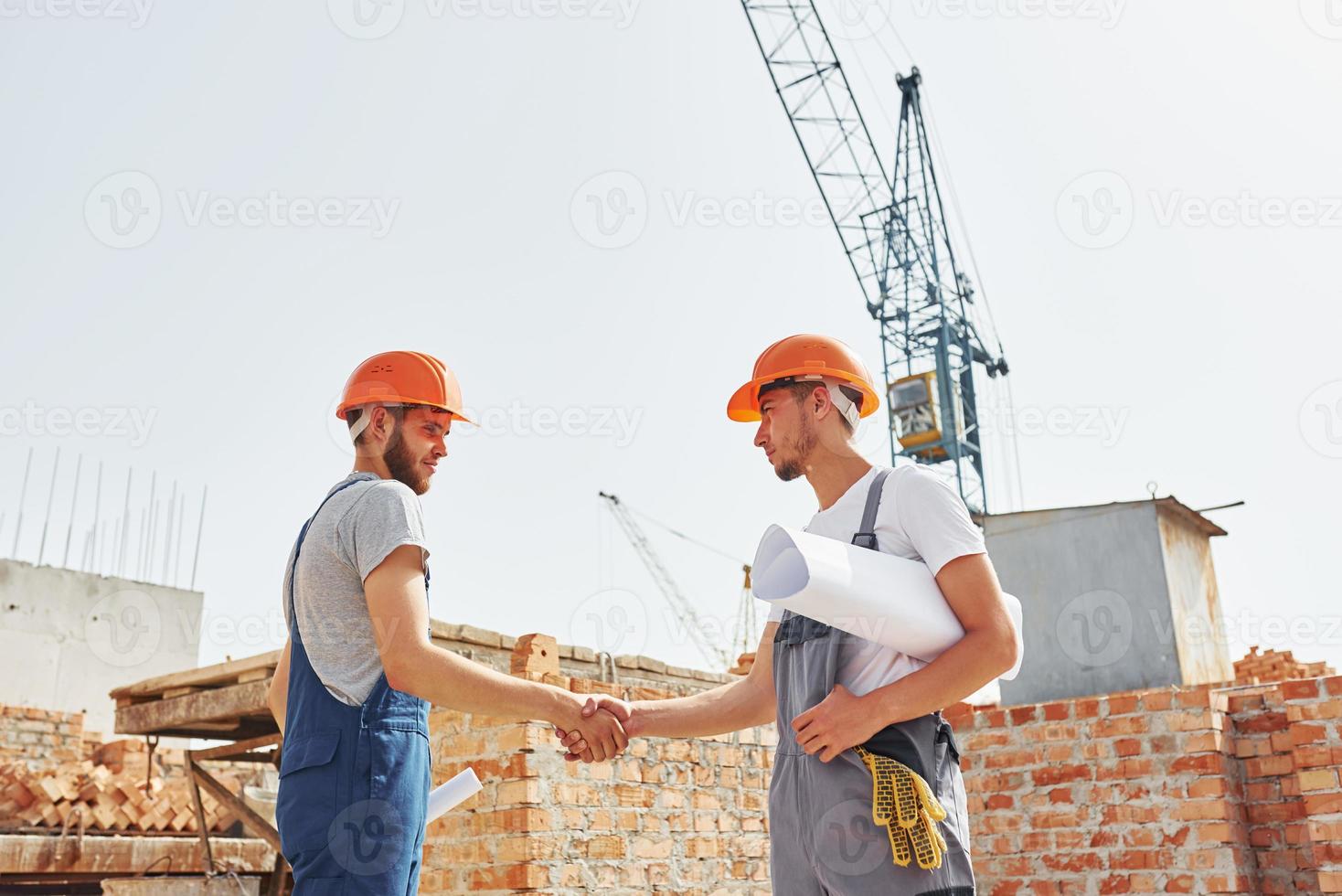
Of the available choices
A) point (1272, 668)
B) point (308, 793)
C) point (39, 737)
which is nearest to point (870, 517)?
point (308, 793)

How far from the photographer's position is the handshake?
290 cm

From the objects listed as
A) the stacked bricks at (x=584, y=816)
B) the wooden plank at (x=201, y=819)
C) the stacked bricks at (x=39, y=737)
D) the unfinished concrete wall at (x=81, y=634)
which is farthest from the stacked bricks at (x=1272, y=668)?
the unfinished concrete wall at (x=81, y=634)

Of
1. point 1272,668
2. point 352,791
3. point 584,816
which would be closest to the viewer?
point 352,791

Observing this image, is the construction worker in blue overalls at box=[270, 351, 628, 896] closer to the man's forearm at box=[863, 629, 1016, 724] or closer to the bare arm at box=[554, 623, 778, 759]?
the bare arm at box=[554, 623, 778, 759]

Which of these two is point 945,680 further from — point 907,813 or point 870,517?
point 870,517

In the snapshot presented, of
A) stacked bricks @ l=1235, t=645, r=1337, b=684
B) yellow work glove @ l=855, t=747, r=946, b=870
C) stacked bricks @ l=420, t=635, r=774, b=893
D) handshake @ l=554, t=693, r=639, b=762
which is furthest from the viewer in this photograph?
stacked bricks @ l=1235, t=645, r=1337, b=684

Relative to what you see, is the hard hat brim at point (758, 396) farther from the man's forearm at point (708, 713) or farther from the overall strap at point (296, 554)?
the overall strap at point (296, 554)

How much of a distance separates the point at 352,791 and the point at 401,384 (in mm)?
963

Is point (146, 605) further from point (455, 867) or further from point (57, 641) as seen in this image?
point (455, 867)

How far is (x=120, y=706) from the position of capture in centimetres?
772

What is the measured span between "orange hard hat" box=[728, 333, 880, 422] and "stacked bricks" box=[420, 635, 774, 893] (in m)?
2.72

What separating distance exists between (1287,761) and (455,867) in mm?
4280

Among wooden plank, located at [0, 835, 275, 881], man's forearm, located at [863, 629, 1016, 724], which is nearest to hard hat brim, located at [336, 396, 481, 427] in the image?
man's forearm, located at [863, 629, 1016, 724]

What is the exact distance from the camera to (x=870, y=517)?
236 centimetres
